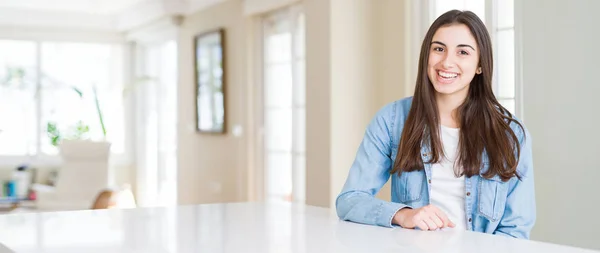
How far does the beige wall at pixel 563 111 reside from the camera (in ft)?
11.7

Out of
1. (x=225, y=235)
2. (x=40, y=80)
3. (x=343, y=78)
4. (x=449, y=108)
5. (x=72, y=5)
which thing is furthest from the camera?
(x=40, y=80)

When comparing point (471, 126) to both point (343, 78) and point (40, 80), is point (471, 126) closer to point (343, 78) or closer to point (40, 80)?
point (343, 78)

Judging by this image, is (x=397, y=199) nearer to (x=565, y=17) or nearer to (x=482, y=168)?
(x=482, y=168)

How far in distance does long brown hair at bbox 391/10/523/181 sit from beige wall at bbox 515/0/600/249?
1767 millimetres

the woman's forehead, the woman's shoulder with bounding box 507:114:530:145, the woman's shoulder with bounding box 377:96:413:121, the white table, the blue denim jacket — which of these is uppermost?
the woman's forehead

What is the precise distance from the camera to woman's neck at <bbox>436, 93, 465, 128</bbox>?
6.66 ft

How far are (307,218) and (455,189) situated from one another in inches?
15.3

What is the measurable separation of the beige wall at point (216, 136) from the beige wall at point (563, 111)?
340cm

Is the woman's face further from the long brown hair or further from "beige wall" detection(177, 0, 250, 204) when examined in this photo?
"beige wall" detection(177, 0, 250, 204)

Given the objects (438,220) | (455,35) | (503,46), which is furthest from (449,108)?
(503,46)

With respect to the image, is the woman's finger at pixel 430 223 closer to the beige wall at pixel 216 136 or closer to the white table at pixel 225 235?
the white table at pixel 225 235

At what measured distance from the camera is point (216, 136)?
24.8 feet

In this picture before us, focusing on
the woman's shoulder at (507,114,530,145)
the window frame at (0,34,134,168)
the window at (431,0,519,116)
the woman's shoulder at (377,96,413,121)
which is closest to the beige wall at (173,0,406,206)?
the window at (431,0,519,116)

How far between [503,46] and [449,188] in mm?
2345
